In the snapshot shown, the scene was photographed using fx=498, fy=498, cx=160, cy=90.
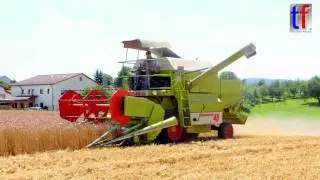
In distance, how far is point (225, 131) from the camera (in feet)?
52.4

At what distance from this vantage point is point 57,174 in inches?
312

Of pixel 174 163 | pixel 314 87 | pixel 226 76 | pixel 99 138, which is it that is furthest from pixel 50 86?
pixel 174 163

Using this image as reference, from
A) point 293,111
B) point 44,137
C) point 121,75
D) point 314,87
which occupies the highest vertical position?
point 121,75

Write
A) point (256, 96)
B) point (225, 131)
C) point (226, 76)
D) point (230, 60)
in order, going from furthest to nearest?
1. point (256, 96)
2. point (226, 76)
3. point (225, 131)
4. point (230, 60)

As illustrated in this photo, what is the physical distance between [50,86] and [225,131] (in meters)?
56.6

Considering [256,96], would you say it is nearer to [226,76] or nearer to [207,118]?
[226,76]

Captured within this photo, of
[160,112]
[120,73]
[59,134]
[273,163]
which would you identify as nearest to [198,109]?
A: [160,112]

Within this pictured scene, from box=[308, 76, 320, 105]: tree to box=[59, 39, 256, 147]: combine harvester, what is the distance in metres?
57.7

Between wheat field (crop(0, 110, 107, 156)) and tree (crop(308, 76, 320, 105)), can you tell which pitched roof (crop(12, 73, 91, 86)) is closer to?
tree (crop(308, 76, 320, 105))

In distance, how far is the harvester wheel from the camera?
15.9m

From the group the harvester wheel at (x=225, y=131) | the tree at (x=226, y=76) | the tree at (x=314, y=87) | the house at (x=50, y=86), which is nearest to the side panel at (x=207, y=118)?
the harvester wheel at (x=225, y=131)

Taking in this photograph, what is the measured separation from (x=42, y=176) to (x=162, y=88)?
7.08m

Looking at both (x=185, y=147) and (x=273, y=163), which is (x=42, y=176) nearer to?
(x=273, y=163)

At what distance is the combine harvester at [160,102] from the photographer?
1301cm
